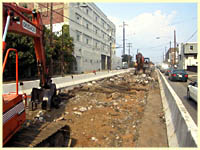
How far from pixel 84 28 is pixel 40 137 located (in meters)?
39.8

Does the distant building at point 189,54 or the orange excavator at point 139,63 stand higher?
the distant building at point 189,54

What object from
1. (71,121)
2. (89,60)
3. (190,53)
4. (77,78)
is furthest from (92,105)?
(190,53)

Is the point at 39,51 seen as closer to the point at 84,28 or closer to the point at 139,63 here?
the point at 139,63

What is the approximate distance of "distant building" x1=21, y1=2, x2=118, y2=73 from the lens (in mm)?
33625

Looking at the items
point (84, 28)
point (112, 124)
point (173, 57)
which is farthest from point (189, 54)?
point (112, 124)

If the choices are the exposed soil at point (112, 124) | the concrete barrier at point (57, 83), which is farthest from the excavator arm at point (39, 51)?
the concrete barrier at point (57, 83)

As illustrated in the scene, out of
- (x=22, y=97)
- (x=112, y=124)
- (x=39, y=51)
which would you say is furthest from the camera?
(x=39, y=51)

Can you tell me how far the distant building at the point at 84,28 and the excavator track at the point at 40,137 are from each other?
24921 millimetres

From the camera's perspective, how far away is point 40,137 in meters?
3.53

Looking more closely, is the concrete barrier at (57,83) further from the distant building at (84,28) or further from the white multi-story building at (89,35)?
the white multi-story building at (89,35)

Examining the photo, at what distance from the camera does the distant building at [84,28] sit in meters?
33.6

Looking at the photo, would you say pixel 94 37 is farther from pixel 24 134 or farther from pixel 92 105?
pixel 24 134

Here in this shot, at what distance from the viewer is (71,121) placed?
6.39 metres

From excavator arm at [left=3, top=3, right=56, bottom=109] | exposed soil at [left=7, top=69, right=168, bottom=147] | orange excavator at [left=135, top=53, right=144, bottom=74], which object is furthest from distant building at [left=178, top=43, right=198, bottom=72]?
excavator arm at [left=3, top=3, right=56, bottom=109]
